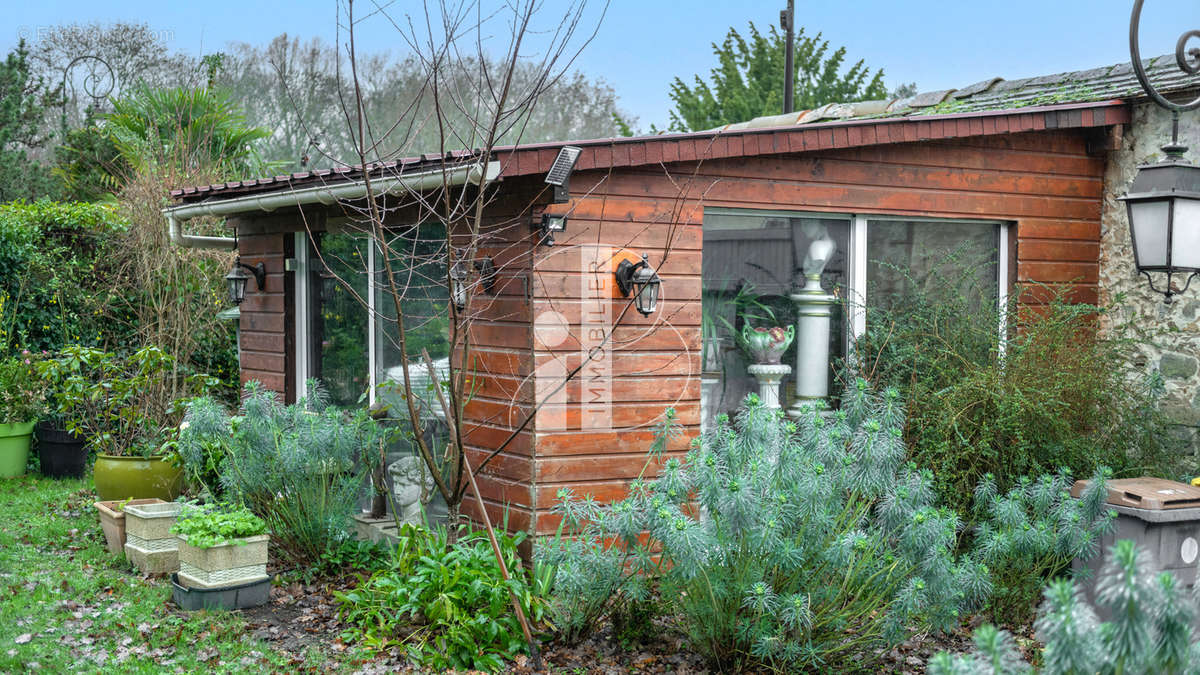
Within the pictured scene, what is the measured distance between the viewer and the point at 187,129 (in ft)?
39.2

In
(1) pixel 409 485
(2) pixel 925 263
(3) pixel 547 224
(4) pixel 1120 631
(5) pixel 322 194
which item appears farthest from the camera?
(2) pixel 925 263

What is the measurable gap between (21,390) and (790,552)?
7922 millimetres

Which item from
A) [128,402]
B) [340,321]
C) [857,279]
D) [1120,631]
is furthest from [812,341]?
[128,402]

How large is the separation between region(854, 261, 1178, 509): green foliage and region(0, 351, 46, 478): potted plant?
7.35 m

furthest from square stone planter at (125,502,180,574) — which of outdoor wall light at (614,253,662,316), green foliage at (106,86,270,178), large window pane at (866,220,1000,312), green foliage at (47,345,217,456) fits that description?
green foliage at (106,86,270,178)

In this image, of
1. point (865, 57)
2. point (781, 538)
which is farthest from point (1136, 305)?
point (865, 57)

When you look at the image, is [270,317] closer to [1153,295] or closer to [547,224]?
[547,224]

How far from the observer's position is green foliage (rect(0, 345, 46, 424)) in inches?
359

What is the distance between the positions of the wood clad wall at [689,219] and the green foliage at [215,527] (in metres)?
1.50

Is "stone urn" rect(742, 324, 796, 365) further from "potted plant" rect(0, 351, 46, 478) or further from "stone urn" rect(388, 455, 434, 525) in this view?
"potted plant" rect(0, 351, 46, 478)

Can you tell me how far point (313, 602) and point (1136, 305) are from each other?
544 centimetres

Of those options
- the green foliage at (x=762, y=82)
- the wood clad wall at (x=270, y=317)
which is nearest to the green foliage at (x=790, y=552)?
the wood clad wall at (x=270, y=317)

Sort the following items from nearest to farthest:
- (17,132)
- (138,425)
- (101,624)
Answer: (101,624)
(138,425)
(17,132)

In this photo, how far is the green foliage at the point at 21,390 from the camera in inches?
359
